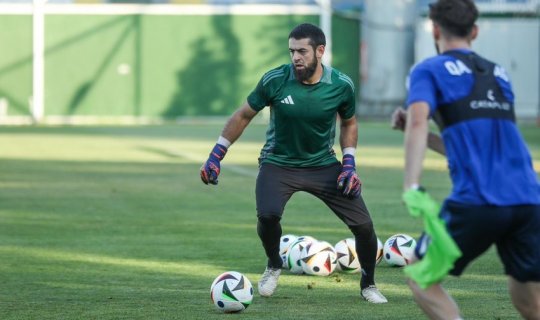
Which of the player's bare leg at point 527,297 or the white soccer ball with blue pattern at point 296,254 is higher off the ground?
the player's bare leg at point 527,297

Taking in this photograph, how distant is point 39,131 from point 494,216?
32.6m

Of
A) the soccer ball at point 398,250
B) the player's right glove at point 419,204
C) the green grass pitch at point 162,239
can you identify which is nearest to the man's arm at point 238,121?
the green grass pitch at point 162,239

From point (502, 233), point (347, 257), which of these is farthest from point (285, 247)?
point (502, 233)

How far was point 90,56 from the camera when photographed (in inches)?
1757

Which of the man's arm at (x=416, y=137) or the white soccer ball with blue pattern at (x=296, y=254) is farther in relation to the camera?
the white soccer ball with blue pattern at (x=296, y=254)

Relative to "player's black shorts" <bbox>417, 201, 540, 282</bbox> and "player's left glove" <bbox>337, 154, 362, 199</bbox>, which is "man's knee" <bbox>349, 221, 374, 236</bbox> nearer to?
"player's left glove" <bbox>337, 154, 362, 199</bbox>

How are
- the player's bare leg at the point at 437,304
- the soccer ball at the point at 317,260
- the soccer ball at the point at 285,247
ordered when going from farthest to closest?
the soccer ball at the point at 285,247
the soccer ball at the point at 317,260
the player's bare leg at the point at 437,304

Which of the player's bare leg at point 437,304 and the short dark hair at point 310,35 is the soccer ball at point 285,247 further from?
the player's bare leg at point 437,304

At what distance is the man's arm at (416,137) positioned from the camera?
6.36 meters

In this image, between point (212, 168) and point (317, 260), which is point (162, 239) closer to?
point (317, 260)

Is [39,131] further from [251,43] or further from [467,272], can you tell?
[467,272]

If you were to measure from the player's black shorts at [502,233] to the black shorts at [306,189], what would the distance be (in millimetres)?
3177

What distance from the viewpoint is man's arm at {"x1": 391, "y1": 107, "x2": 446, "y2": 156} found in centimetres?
667

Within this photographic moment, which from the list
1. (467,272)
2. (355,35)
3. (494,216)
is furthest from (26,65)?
(494,216)
